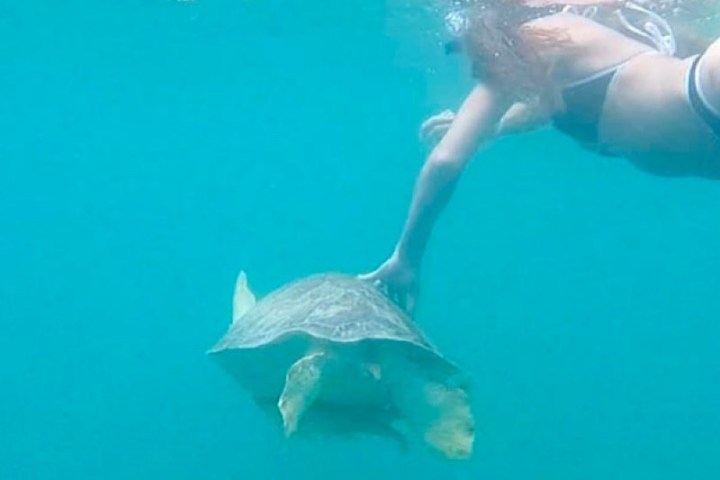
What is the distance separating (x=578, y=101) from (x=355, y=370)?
200cm

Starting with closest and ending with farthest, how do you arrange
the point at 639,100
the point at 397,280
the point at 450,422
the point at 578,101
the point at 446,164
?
the point at 639,100
the point at 450,422
the point at 578,101
the point at 446,164
the point at 397,280

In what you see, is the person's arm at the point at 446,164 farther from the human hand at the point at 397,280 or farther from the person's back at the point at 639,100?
the person's back at the point at 639,100

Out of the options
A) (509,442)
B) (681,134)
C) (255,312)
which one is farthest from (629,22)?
→ (509,442)

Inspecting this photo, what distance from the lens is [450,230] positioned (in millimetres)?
37188

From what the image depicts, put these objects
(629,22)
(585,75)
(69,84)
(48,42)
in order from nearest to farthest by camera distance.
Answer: (585,75)
(629,22)
(48,42)
(69,84)

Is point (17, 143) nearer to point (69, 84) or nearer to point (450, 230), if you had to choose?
point (69, 84)

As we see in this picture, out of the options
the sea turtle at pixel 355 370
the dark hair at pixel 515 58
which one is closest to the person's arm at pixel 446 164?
the dark hair at pixel 515 58

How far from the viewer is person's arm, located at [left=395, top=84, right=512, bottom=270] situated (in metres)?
5.18

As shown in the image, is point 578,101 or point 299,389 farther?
point 578,101

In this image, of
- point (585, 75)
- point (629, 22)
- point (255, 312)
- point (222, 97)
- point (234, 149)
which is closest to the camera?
point (585, 75)

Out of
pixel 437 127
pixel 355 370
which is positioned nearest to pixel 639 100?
pixel 355 370

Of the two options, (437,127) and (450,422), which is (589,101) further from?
(450,422)

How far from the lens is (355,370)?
4840 mm

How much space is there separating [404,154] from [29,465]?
835 inches
